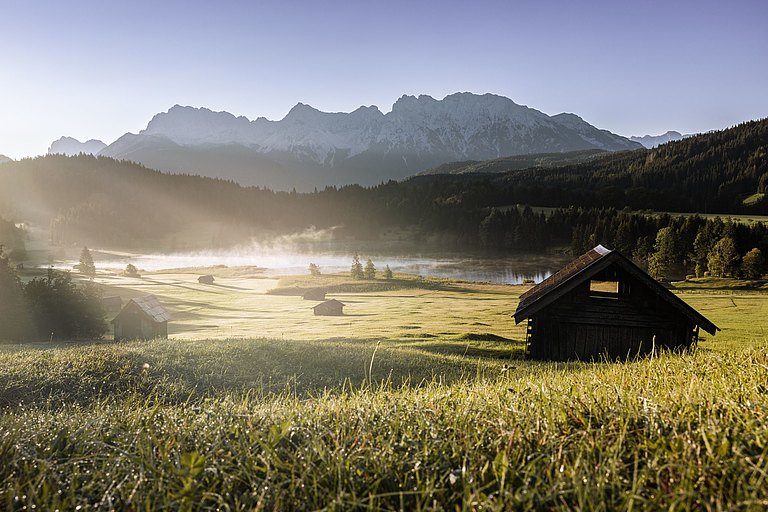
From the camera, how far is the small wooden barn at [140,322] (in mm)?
38250

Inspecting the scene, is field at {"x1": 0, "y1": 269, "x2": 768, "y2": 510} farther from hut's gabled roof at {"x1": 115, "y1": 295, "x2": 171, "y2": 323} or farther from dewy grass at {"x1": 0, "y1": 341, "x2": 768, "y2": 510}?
hut's gabled roof at {"x1": 115, "y1": 295, "x2": 171, "y2": 323}

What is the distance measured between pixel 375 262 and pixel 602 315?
481 feet

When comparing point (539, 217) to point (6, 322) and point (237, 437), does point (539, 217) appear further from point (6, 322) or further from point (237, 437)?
point (237, 437)

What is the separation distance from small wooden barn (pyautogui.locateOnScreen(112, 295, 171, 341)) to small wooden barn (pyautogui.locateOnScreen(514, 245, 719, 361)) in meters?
31.9

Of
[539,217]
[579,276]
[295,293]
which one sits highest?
[539,217]

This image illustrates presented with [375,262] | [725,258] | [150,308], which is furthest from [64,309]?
[375,262]

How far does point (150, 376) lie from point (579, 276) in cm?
2094

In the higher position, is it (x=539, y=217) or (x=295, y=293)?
(x=539, y=217)

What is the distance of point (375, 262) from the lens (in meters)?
170

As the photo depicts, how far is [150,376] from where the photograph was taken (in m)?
15.9

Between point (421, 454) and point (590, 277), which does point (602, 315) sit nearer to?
point (590, 277)

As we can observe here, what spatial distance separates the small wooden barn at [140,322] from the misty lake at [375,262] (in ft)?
299

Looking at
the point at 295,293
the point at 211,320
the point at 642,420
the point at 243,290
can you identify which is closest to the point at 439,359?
the point at 642,420

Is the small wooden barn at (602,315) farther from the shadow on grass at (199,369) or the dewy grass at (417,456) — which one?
the dewy grass at (417,456)
